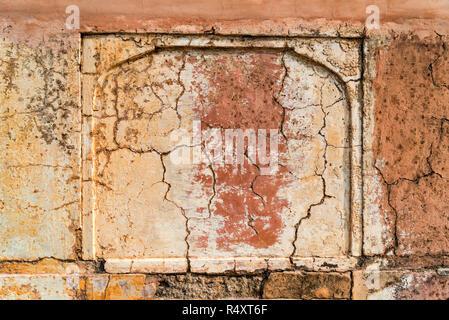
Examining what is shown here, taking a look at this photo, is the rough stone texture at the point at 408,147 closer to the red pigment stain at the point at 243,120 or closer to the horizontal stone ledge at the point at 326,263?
the horizontal stone ledge at the point at 326,263

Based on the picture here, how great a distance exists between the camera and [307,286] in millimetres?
2234

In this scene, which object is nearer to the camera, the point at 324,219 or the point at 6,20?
the point at 6,20

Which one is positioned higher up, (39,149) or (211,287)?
(39,149)

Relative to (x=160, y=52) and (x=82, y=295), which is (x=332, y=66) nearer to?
(x=160, y=52)

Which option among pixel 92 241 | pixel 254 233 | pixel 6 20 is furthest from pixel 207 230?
pixel 6 20

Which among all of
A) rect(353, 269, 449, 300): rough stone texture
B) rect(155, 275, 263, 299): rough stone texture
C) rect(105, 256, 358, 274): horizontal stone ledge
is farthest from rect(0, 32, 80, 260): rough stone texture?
rect(353, 269, 449, 300): rough stone texture

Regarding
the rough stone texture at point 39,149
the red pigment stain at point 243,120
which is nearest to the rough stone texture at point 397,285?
the red pigment stain at point 243,120

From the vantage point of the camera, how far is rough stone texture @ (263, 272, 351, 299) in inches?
87.7

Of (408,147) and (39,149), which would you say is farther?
(408,147)

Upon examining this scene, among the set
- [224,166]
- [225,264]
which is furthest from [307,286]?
[224,166]

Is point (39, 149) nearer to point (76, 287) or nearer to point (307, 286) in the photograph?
point (76, 287)

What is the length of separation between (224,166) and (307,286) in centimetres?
80

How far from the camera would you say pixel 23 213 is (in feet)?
7.08

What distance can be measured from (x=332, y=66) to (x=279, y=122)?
1.38ft
